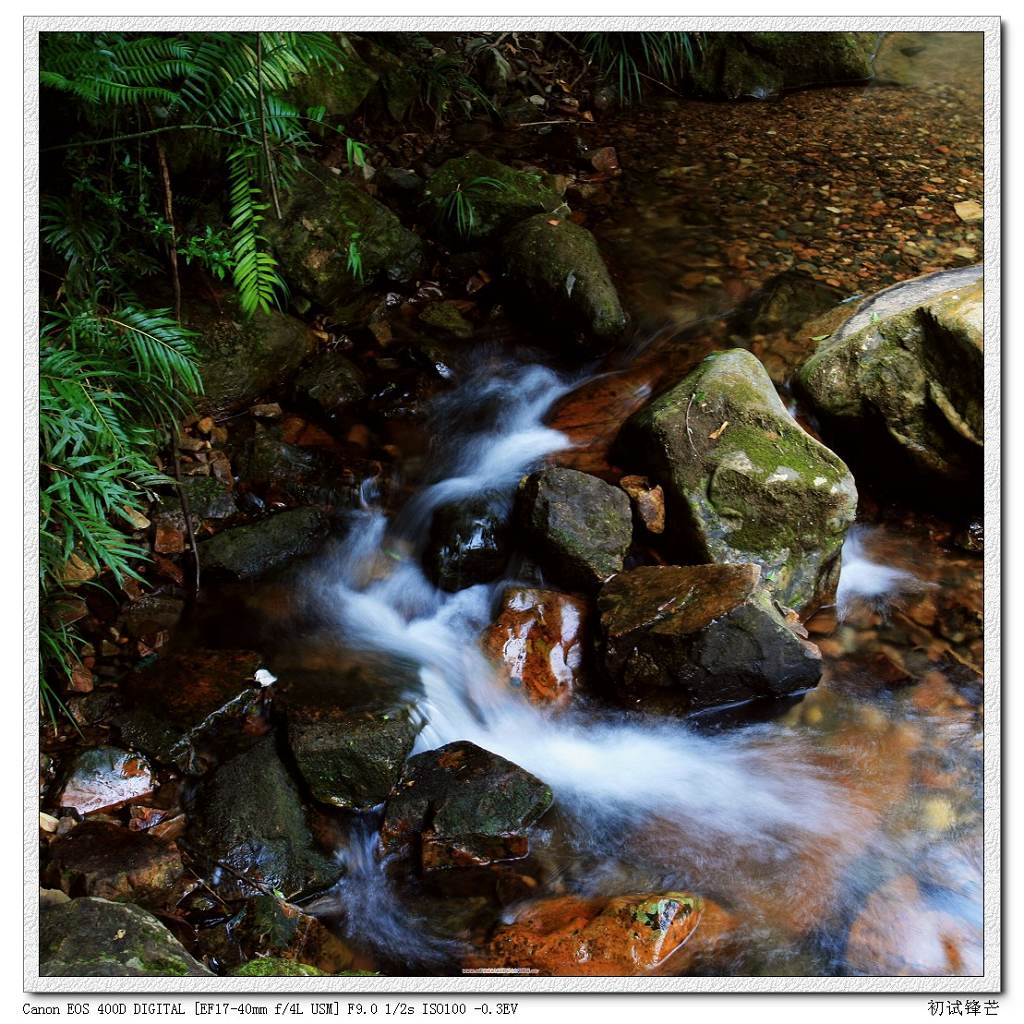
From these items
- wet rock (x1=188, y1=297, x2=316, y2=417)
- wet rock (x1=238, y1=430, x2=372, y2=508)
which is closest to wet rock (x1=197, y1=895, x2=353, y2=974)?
wet rock (x1=238, y1=430, x2=372, y2=508)

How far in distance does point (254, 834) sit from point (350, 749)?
0.34 m

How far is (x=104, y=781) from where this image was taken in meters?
2.46

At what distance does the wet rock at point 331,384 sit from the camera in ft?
12.3

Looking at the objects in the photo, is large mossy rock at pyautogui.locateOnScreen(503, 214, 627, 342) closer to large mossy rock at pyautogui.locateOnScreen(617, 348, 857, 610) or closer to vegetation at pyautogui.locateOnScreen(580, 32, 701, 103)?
large mossy rock at pyautogui.locateOnScreen(617, 348, 857, 610)

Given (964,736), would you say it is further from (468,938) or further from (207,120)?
(207,120)

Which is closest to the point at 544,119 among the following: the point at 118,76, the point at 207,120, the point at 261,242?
the point at 261,242

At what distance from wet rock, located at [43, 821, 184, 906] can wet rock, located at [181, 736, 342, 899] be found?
10cm

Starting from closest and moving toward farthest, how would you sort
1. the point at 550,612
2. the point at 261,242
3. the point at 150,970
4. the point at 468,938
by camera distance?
1. the point at 150,970
2. the point at 468,938
3. the point at 550,612
4. the point at 261,242

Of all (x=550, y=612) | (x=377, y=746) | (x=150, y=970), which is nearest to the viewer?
(x=150, y=970)

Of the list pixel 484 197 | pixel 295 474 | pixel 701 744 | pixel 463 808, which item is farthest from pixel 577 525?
pixel 484 197

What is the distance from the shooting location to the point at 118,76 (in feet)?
8.36

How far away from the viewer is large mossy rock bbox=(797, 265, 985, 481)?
322 centimetres

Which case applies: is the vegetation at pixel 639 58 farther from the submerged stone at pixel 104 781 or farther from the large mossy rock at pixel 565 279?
the submerged stone at pixel 104 781

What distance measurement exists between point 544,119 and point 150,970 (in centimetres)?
507
